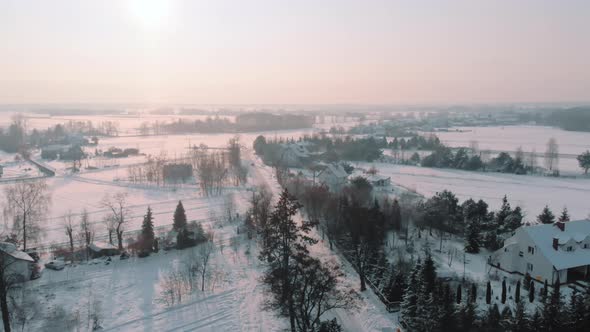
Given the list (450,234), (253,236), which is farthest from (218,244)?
(450,234)

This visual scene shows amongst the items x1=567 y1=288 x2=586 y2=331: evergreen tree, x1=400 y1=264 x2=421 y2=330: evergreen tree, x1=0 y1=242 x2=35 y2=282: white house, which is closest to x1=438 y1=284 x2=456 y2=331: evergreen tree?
x1=400 y1=264 x2=421 y2=330: evergreen tree

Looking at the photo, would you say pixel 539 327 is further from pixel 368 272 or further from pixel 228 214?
pixel 228 214

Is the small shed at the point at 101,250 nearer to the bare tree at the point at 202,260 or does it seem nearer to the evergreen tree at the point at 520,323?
the bare tree at the point at 202,260

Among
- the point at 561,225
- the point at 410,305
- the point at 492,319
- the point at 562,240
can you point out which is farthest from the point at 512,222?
the point at 410,305

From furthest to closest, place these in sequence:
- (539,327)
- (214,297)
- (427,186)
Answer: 1. (427,186)
2. (214,297)
3. (539,327)

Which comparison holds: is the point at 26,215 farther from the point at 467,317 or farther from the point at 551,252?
the point at 551,252

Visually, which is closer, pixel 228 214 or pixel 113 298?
pixel 113 298
